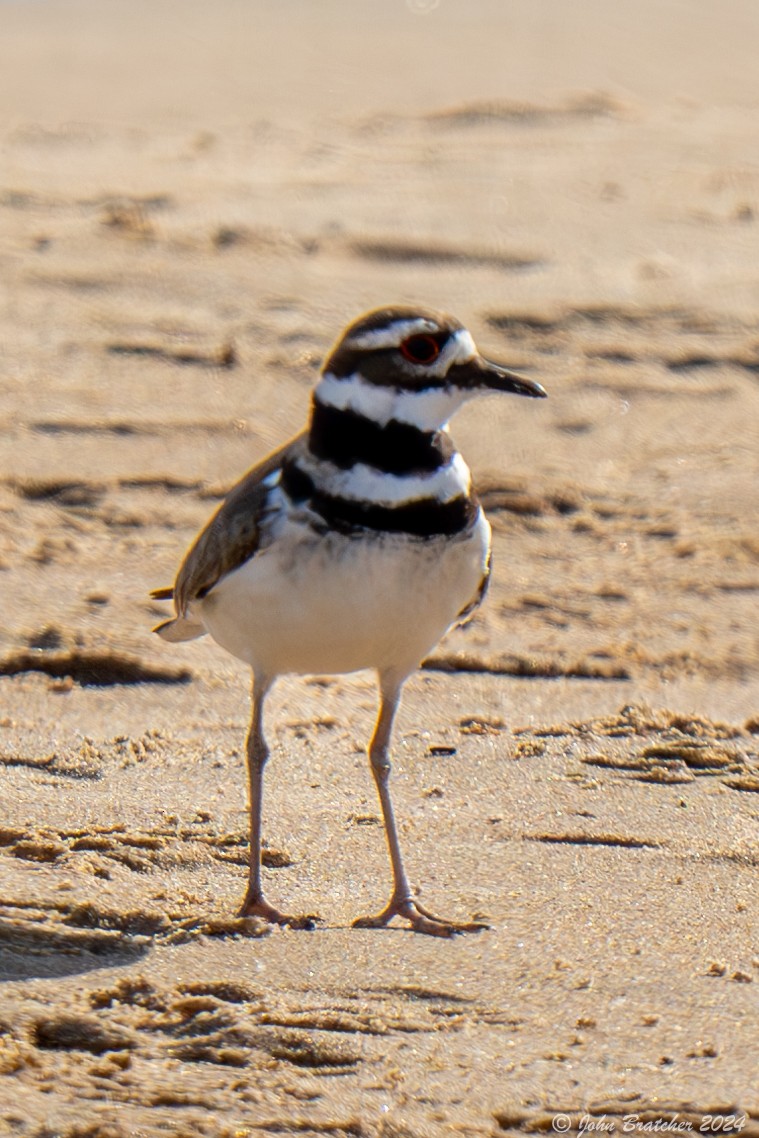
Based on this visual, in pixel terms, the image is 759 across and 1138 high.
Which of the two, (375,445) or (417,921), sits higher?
(375,445)

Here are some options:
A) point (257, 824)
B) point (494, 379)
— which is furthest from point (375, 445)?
point (257, 824)

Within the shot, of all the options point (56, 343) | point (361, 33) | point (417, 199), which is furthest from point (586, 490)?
point (361, 33)

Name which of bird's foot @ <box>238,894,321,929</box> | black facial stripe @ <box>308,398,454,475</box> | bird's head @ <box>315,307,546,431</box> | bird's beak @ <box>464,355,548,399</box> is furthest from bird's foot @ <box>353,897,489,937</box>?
bird's beak @ <box>464,355,548,399</box>

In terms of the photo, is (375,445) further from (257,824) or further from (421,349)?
(257,824)

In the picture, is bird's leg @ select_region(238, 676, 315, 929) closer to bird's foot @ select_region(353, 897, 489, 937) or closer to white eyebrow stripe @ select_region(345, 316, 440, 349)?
bird's foot @ select_region(353, 897, 489, 937)

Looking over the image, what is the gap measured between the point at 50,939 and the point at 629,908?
140cm

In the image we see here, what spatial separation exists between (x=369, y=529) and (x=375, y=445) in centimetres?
23

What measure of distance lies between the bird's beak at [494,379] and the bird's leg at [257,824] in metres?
0.95

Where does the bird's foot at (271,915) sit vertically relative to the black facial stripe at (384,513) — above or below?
below

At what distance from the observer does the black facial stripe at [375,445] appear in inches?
163

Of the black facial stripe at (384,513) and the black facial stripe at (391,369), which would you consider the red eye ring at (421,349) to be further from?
the black facial stripe at (384,513)

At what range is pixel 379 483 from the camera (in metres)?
4.09

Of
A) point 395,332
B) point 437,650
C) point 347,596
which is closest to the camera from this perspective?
point 347,596

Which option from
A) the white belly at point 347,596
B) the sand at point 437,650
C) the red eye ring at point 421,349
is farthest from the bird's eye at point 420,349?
the sand at point 437,650
